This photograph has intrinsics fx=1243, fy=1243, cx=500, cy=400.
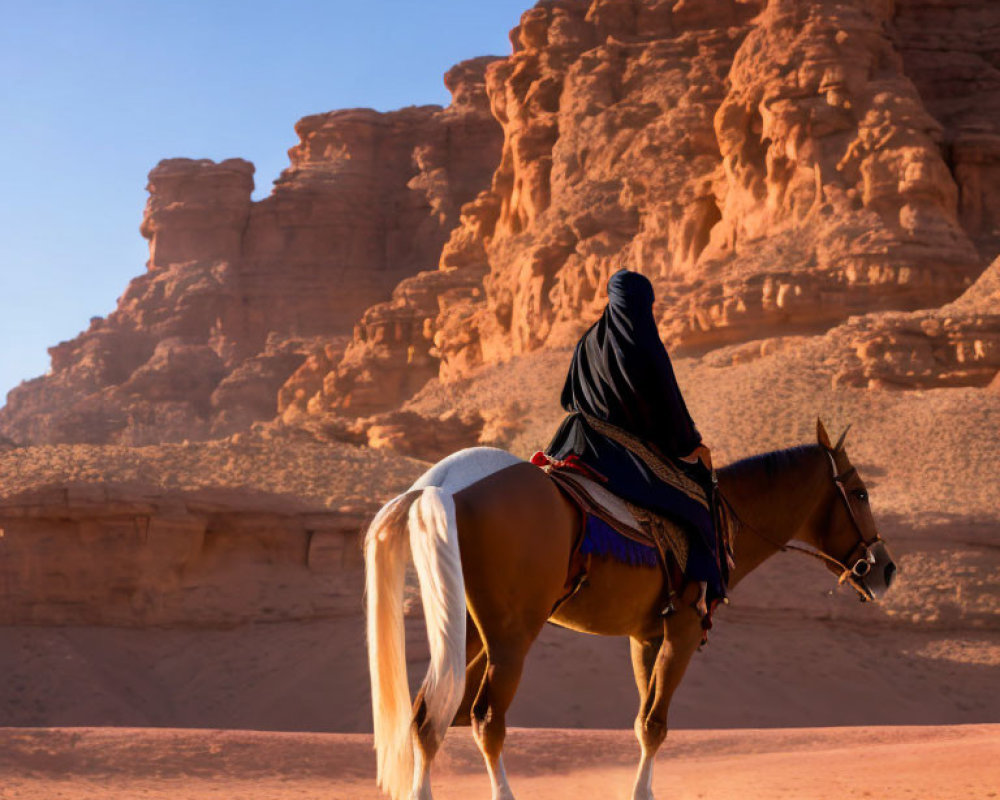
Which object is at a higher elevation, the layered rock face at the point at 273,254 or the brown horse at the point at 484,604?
the layered rock face at the point at 273,254

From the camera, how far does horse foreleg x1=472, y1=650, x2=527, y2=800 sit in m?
6.55

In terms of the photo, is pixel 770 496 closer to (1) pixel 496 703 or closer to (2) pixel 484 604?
(2) pixel 484 604

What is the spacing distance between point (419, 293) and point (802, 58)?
28528 millimetres

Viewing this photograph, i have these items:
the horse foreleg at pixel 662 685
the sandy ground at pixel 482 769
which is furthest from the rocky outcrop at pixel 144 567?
the horse foreleg at pixel 662 685

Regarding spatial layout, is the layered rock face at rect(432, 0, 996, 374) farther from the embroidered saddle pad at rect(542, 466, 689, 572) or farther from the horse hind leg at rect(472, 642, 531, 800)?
the horse hind leg at rect(472, 642, 531, 800)

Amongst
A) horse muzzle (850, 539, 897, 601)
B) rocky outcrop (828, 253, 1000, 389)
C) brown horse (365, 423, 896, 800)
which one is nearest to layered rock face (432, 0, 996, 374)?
rocky outcrop (828, 253, 1000, 389)

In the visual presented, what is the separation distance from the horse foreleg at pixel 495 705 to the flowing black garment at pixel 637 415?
1.37m

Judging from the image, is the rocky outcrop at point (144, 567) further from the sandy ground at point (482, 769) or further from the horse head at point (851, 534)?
the horse head at point (851, 534)

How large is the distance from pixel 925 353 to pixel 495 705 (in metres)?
34.4

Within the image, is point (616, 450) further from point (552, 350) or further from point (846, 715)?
point (552, 350)

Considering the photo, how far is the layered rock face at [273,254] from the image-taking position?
89562mm

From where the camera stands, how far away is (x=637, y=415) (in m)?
7.69

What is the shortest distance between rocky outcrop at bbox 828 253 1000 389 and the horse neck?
31.0 m

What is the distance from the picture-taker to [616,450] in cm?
753
